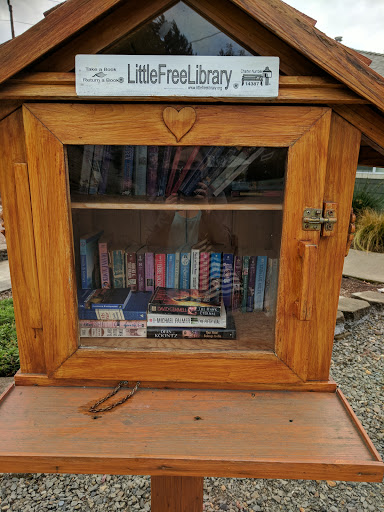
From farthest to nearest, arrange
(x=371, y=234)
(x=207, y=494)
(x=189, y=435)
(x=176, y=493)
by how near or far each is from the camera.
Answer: (x=371, y=234), (x=207, y=494), (x=176, y=493), (x=189, y=435)

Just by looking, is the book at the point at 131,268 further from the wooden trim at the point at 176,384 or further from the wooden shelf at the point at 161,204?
the wooden trim at the point at 176,384

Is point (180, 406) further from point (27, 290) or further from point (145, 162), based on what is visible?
point (145, 162)

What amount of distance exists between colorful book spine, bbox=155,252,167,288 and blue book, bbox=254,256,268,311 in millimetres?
330

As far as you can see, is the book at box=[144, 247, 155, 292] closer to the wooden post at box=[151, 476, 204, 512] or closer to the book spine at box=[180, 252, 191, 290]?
the book spine at box=[180, 252, 191, 290]

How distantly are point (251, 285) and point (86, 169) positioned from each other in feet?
2.21

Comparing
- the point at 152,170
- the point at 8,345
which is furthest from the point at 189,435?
the point at 8,345

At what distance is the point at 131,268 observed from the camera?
1.33 m

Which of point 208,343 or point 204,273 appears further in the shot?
point 204,273

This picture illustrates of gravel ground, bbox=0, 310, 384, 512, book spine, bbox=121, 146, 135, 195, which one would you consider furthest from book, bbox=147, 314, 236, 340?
gravel ground, bbox=0, 310, 384, 512

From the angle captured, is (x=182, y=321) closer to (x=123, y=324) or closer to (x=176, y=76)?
(x=123, y=324)

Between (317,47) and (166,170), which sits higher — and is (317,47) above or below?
above

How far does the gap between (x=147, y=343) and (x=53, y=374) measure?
29 centimetres

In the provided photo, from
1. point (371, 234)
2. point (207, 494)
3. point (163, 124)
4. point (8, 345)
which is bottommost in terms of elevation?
point (207, 494)

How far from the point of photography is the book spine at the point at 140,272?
1325 millimetres
